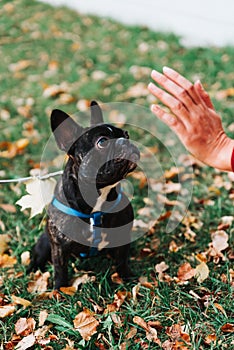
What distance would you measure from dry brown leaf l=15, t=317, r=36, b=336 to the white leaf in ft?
1.92

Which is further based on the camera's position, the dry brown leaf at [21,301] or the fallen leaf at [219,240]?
the fallen leaf at [219,240]

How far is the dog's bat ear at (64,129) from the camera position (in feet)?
8.34

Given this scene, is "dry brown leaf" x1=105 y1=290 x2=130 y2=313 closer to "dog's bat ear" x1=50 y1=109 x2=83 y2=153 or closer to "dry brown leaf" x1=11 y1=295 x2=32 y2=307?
"dry brown leaf" x1=11 y1=295 x2=32 y2=307

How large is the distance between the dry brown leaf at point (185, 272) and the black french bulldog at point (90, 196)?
315mm

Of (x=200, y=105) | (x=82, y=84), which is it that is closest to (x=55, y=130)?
(x=200, y=105)

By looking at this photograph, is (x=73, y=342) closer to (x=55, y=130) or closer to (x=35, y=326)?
(x=35, y=326)

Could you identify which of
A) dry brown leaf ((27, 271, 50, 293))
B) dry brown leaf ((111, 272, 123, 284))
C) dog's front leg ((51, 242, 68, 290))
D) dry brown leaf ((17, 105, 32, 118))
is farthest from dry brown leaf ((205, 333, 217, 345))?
dry brown leaf ((17, 105, 32, 118))

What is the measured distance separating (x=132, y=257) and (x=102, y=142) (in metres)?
1.13

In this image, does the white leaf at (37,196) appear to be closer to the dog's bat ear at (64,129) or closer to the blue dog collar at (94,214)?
the blue dog collar at (94,214)

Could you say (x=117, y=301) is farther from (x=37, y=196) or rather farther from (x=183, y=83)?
(x=183, y=83)

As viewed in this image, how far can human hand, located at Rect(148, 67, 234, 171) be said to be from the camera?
309 cm

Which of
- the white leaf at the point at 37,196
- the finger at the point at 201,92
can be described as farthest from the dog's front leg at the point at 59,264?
the finger at the point at 201,92

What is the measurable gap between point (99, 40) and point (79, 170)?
4855 millimetres

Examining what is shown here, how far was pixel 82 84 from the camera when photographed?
232 inches
